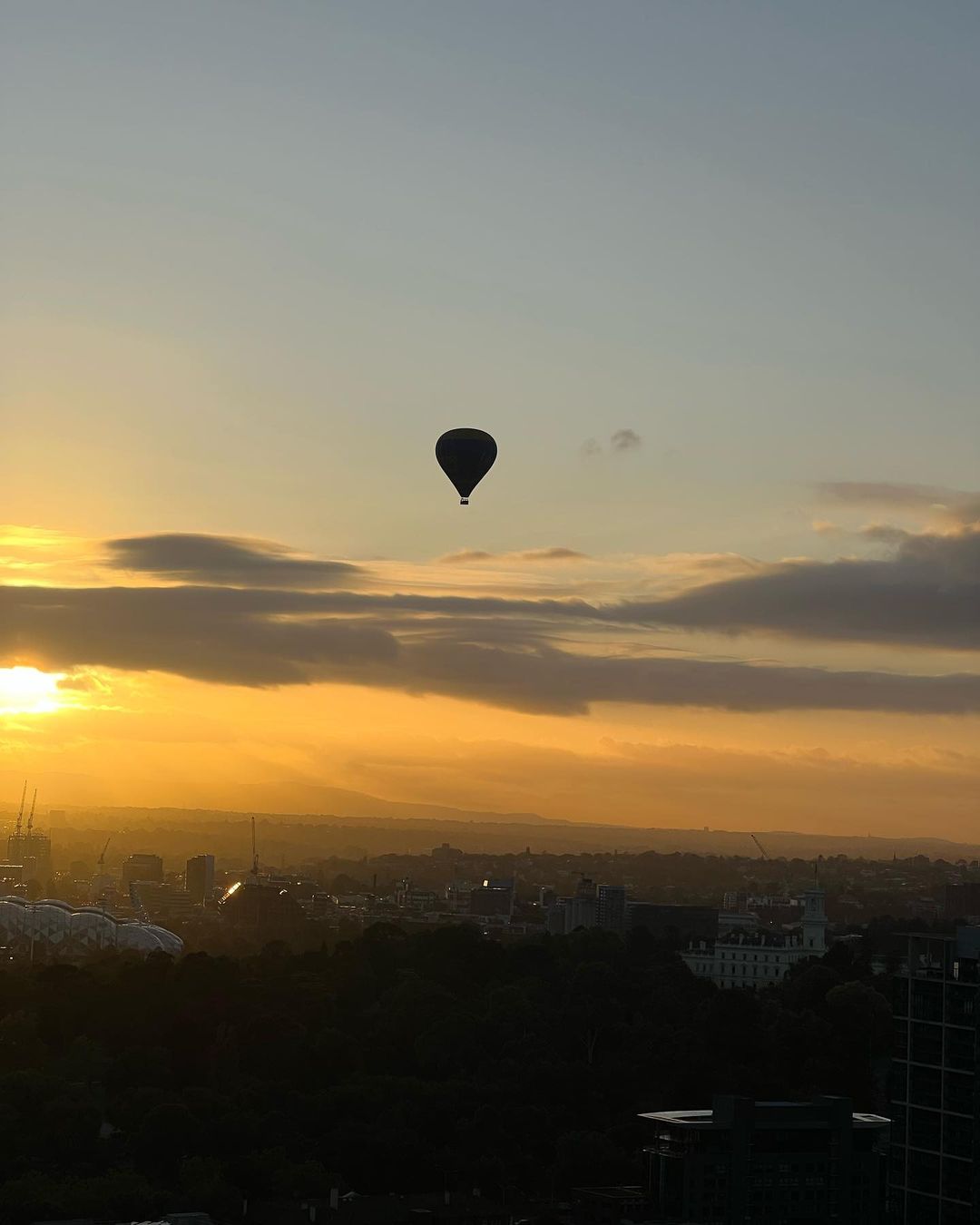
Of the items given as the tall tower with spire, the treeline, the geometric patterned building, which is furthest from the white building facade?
the geometric patterned building

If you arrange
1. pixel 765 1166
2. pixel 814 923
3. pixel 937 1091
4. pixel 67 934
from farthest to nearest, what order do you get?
pixel 814 923
pixel 67 934
pixel 765 1166
pixel 937 1091

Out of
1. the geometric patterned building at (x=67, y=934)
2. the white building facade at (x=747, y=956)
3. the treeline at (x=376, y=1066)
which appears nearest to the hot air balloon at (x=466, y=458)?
the treeline at (x=376, y=1066)

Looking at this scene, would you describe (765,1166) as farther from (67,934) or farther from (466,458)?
(67,934)

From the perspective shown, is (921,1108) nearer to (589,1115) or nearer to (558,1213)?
(558,1213)

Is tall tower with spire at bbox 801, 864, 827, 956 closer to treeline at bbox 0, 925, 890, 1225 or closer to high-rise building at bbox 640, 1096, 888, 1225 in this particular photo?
treeline at bbox 0, 925, 890, 1225

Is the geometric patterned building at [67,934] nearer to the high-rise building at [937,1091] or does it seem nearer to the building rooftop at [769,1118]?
the building rooftop at [769,1118]

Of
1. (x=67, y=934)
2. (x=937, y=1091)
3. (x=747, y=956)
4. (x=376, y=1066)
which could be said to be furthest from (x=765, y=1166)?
(x=67, y=934)
